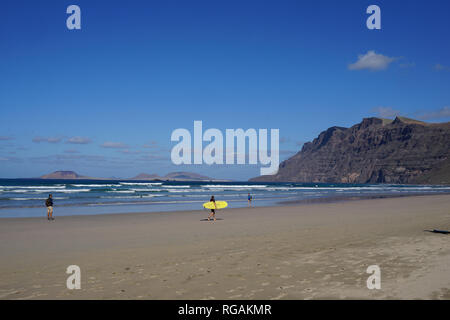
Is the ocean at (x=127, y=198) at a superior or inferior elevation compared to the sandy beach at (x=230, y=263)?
inferior

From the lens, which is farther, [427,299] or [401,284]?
[401,284]

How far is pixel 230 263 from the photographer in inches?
352

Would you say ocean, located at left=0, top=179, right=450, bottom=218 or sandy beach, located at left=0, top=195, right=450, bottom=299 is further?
ocean, located at left=0, top=179, right=450, bottom=218

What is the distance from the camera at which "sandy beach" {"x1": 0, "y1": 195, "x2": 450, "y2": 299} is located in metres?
6.63

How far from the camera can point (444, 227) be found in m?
15.4

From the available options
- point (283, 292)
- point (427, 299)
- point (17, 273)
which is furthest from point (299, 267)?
point (17, 273)

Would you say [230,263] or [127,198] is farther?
[127,198]

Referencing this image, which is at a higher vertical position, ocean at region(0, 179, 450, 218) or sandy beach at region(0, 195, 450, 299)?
sandy beach at region(0, 195, 450, 299)

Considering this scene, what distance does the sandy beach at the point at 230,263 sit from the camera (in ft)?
21.7

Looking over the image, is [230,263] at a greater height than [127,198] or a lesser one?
greater

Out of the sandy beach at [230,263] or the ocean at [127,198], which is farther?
the ocean at [127,198]
